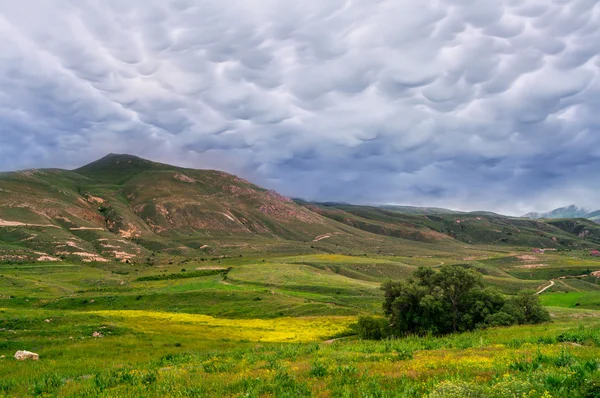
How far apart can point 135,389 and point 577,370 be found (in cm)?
1516

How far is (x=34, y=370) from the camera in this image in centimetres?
2484

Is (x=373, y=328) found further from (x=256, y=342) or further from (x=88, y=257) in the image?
(x=88, y=257)

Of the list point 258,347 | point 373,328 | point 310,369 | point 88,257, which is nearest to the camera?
point 310,369

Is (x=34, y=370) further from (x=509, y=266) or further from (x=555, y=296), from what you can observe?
(x=509, y=266)

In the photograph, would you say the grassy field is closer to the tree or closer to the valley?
the valley

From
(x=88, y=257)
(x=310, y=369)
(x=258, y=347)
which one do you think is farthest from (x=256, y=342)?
(x=88, y=257)

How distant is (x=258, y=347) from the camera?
31578 millimetres

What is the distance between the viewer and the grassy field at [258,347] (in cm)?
1205

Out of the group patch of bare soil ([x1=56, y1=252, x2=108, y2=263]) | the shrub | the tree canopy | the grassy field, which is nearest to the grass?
the grassy field

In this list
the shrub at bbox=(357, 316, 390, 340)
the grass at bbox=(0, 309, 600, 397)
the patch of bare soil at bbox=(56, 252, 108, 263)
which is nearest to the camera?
the grass at bbox=(0, 309, 600, 397)

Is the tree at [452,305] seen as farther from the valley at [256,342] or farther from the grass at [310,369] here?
the grass at [310,369]

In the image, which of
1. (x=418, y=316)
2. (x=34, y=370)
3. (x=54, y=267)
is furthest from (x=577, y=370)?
(x=54, y=267)

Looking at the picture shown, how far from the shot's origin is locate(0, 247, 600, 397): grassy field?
12.1 metres

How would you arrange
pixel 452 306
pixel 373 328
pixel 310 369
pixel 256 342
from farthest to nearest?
pixel 452 306, pixel 373 328, pixel 256 342, pixel 310 369
